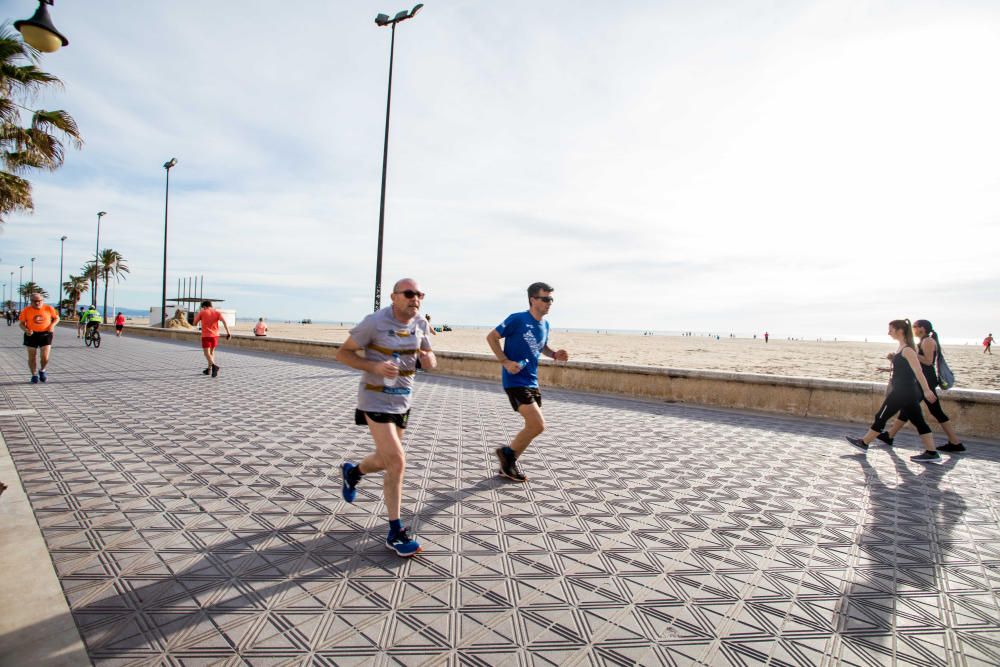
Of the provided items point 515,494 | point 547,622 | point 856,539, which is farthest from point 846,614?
point 515,494

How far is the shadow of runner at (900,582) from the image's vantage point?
253 cm

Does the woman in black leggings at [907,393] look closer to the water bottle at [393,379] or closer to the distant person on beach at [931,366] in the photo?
the distant person on beach at [931,366]

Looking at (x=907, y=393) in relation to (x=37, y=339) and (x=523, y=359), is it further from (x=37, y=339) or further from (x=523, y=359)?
(x=37, y=339)

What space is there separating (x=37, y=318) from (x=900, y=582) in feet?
44.5

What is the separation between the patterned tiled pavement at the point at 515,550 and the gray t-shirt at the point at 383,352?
977mm

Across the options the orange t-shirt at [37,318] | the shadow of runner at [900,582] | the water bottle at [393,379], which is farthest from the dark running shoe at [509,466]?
the orange t-shirt at [37,318]

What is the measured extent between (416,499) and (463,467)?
107 cm

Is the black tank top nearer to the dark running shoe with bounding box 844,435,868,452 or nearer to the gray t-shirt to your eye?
the dark running shoe with bounding box 844,435,868,452

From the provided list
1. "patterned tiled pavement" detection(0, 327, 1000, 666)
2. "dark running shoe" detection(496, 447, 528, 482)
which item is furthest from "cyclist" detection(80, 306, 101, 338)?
"dark running shoe" detection(496, 447, 528, 482)

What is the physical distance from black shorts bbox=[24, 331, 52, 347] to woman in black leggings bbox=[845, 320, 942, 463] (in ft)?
47.3

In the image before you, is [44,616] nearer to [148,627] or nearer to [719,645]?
[148,627]

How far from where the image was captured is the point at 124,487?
434 centimetres

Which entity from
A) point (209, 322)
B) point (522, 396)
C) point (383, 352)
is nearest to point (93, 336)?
point (209, 322)

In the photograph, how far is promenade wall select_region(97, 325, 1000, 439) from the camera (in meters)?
7.66
